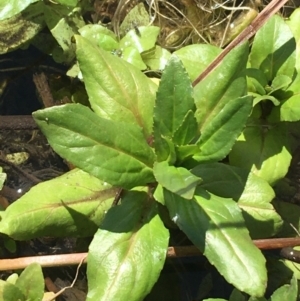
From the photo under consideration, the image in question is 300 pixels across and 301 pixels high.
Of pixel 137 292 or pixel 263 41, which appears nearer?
pixel 137 292

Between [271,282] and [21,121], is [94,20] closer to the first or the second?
[21,121]

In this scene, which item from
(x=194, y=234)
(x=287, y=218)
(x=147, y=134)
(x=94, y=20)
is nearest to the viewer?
(x=194, y=234)

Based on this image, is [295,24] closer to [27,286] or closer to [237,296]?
[237,296]

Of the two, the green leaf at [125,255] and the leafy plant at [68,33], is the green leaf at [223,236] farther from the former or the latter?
the leafy plant at [68,33]

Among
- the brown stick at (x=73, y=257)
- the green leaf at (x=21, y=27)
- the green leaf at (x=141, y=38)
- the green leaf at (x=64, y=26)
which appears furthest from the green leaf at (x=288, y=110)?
the green leaf at (x=21, y=27)

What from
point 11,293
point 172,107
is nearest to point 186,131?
point 172,107

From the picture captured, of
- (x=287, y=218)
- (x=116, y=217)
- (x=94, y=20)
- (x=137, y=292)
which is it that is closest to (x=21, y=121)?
(x=94, y=20)
